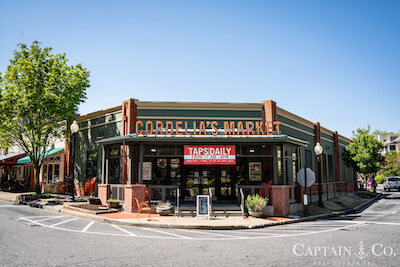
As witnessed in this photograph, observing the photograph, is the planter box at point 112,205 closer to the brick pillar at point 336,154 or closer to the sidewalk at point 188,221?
the sidewalk at point 188,221

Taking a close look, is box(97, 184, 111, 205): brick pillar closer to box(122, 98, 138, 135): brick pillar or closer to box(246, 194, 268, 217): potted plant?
box(122, 98, 138, 135): brick pillar

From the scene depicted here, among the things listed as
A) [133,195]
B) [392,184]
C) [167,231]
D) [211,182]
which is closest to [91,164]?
[133,195]

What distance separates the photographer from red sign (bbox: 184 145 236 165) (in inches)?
626

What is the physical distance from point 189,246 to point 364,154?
27086mm

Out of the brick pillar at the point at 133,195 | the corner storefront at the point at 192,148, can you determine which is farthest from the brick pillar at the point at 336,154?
the brick pillar at the point at 133,195

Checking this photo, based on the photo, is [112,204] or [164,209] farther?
[112,204]

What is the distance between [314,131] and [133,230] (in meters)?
20.0

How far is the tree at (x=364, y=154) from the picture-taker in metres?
29.9

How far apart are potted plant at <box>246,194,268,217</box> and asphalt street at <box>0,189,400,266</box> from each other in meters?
2.60

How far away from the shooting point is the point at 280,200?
49.6ft

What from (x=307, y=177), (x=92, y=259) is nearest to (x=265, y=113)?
(x=307, y=177)

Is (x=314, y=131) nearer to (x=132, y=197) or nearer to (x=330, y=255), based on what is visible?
(x=132, y=197)

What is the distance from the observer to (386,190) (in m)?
41.1

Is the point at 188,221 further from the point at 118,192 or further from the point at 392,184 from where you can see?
the point at 392,184
